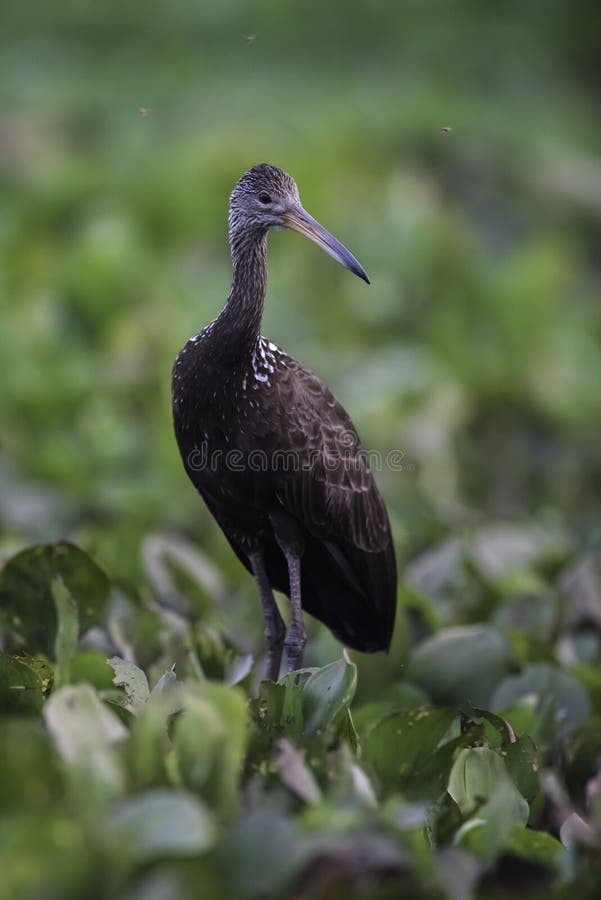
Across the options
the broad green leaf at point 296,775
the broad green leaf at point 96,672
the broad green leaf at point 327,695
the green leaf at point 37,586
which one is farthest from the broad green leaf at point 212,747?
the green leaf at point 37,586

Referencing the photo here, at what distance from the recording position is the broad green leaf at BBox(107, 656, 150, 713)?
12.7ft

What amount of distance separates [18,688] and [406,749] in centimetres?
94

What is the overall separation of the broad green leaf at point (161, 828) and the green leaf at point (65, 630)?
1535mm

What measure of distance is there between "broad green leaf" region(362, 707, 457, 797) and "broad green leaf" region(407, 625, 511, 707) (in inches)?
57.9

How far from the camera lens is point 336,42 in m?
16.4

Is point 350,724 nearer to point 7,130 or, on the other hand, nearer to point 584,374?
point 584,374

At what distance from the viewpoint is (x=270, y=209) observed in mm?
4695

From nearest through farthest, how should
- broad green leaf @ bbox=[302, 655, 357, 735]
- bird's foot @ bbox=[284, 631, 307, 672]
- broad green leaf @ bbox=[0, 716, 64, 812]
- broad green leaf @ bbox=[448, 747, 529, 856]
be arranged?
broad green leaf @ bbox=[0, 716, 64, 812] → broad green leaf @ bbox=[448, 747, 529, 856] → broad green leaf @ bbox=[302, 655, 357, 735] → bird's foot @ bbox=[284, 631, 307, 672]

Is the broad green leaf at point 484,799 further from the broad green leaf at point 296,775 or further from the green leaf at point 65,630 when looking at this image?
the green leaf at point 65,630

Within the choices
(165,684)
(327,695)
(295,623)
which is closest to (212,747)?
(165,684)

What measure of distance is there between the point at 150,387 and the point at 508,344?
242 cm

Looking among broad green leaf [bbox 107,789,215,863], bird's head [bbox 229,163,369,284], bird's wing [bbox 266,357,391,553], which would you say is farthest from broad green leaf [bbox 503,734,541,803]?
bird's head [bbox 229,163,369,284]

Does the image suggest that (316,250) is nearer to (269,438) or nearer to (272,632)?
(272,632)

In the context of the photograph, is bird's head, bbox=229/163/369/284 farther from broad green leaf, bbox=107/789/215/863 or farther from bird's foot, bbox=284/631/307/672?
broad green leaf, bbox=107/789/215/863
